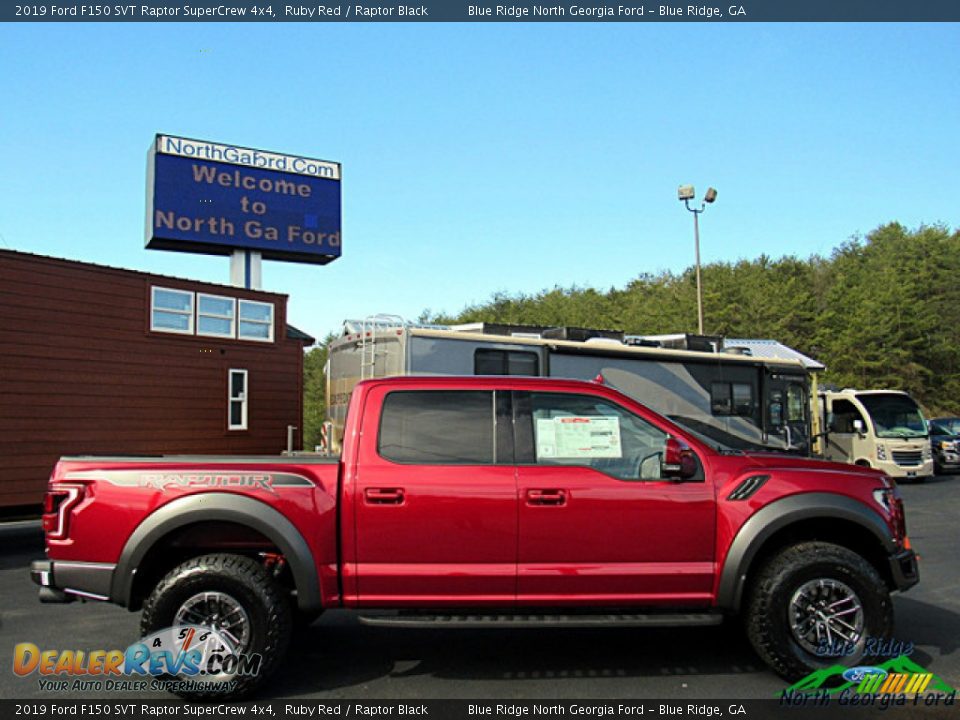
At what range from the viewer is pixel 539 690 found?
471cm

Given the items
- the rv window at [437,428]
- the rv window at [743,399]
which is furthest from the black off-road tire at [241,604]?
the rv window at [743,399]

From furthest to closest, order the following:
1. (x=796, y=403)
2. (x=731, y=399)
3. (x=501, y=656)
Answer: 1. (x=796, y=403)
2. (x=731, y=399)
3. (x=501, y=656)

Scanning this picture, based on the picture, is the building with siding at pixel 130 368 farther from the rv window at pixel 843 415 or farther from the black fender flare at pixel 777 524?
the rv window at pixel 843 415

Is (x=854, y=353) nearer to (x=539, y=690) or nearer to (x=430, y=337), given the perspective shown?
(x=430, y=337)

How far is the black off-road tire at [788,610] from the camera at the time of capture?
4691 millimetres

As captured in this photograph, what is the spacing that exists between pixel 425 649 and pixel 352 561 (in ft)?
4.53

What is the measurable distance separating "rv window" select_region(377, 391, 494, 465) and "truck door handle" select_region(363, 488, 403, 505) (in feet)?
0.72

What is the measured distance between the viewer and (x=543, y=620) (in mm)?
4633

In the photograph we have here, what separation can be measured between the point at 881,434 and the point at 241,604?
1854 cm

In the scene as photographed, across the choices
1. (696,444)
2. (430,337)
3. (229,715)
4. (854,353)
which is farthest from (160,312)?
(854,353)

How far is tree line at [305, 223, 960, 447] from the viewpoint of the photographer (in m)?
42.4

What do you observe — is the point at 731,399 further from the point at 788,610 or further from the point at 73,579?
the point at 73,579

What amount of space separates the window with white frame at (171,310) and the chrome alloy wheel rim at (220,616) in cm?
791

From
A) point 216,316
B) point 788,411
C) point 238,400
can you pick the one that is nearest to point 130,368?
point 216,316
